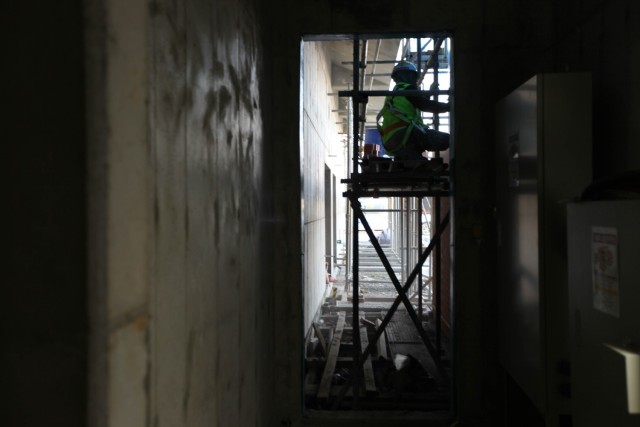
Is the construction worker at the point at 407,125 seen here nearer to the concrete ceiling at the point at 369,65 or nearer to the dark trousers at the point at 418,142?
the dark trousers at the point at 418,142

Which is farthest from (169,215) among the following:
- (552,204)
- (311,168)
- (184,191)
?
(311,168)

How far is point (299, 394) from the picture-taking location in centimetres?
337

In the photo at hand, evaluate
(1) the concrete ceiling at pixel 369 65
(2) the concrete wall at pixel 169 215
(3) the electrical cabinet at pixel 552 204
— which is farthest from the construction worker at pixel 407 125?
(1) the concrete ceiling at pixel 369 65

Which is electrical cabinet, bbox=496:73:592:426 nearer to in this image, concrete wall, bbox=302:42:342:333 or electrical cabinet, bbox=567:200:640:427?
electrical cabinet, bbox=567:200:640:427

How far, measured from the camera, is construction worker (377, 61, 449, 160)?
430 cm

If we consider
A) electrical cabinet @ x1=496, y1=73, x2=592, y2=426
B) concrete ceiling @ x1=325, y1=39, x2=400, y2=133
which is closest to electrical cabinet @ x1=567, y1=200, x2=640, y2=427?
electrical cabinet @ x1=496, y1=73, x2=592, y2=426

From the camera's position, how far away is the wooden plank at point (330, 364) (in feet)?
14.5

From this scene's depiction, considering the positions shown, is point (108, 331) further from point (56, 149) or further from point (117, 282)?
point (56, 149)

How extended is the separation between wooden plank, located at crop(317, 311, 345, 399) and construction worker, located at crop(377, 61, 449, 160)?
Result: 246 centimetres

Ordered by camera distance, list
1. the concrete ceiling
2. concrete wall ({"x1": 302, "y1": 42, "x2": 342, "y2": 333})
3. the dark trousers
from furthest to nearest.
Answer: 1. the concrete ceiling
2. concrete wall ({"x1": 302, "y1": 42, "x2": 342, "y2": 333})
3. the dark trousers

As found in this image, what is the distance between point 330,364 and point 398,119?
2.89m

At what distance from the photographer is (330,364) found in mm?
5152

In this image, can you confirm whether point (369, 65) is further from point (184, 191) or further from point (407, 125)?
point (184, 191)

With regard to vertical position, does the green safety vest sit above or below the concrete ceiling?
below
